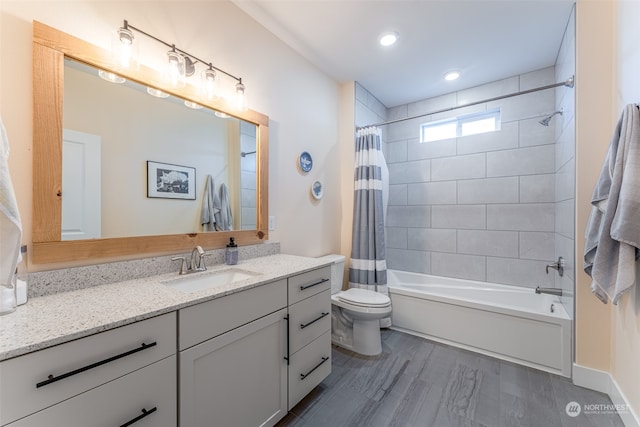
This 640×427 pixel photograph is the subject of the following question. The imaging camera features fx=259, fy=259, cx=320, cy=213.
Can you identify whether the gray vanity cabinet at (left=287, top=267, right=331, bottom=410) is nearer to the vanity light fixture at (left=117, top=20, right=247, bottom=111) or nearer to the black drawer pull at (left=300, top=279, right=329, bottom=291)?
the black drawer pull at (left=300, top=279, right=329, bottom=291)

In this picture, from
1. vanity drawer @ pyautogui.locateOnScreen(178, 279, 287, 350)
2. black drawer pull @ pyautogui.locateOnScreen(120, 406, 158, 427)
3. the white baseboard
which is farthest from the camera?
the white baseboard

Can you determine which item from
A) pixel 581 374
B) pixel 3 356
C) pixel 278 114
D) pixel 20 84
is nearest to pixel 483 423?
pixel 581 374

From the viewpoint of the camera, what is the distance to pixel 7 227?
750 mm

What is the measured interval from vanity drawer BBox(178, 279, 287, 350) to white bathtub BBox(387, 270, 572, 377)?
1608 mm

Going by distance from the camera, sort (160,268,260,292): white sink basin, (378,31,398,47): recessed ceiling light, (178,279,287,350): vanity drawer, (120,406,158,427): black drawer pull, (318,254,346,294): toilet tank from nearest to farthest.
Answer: (120,406,158,427): black drawer pull, (178,279,287,350): vanity drawer, (160,268,260,292): white sink basin, (378,31,398,47): recessed ceiling light, (318,254,346,294): toilet tank

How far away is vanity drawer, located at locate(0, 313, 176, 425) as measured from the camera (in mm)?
641

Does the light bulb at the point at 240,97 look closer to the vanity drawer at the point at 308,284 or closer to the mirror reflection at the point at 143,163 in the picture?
the mirror reflection at the point at 143,163

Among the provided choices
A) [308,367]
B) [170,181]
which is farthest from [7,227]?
[308,367]

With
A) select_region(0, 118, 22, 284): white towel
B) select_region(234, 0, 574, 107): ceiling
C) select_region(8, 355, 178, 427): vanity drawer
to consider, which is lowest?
select_region(8, 355, 178, 427): vanity drawer

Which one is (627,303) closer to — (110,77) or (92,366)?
(92,366)

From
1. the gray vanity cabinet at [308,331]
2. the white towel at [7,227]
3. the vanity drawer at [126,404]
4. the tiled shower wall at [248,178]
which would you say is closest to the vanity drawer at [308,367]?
the gray vanity cabinet at [308,331]

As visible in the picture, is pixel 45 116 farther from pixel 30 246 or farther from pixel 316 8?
pixel 316 8

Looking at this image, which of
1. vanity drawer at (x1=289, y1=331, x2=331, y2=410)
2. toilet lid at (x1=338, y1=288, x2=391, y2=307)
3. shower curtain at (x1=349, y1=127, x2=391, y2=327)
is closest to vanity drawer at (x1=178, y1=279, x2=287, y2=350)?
vanity drawer at (x1=289, y1=331, x2=331, y2=410)

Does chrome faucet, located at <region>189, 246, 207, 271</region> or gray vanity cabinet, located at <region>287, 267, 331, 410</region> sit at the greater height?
chrome faucet, located at <region>189, 246, 207, 271</region>
